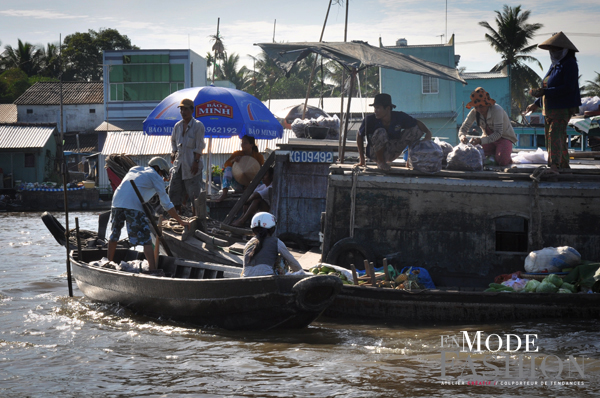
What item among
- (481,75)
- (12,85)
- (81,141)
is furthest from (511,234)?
(12,85)

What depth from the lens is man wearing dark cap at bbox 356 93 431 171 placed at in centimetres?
778

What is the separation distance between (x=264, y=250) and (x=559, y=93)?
4.07 meters

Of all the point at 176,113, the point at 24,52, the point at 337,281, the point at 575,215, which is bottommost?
the point at 337,281

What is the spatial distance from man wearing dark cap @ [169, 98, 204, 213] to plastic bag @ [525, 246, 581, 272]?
5201mm

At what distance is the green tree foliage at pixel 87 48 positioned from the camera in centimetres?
4428

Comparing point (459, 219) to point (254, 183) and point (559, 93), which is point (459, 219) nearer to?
point (559, 93)

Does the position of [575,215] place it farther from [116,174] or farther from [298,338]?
[116,174]

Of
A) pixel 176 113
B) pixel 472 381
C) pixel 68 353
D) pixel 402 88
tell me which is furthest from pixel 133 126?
pixel 472 381

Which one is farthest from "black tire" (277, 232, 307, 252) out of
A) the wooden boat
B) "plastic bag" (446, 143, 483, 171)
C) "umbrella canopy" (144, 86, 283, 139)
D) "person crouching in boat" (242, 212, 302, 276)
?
"person crouching in boat" (242, 212, 302, 276)

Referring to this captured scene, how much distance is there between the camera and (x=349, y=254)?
766cm

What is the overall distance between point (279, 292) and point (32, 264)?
29.8 ft

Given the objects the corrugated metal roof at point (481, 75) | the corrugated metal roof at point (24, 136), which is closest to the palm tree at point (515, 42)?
the corrugated metal roof at point (481, 75)

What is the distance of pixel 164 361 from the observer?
5855mm

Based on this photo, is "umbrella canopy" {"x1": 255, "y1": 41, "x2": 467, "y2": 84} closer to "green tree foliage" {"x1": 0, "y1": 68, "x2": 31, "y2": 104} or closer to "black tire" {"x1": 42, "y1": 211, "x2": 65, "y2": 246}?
"black tire" {"x1": 42, "y1": 211, "x2": 65, "y2": 246}
